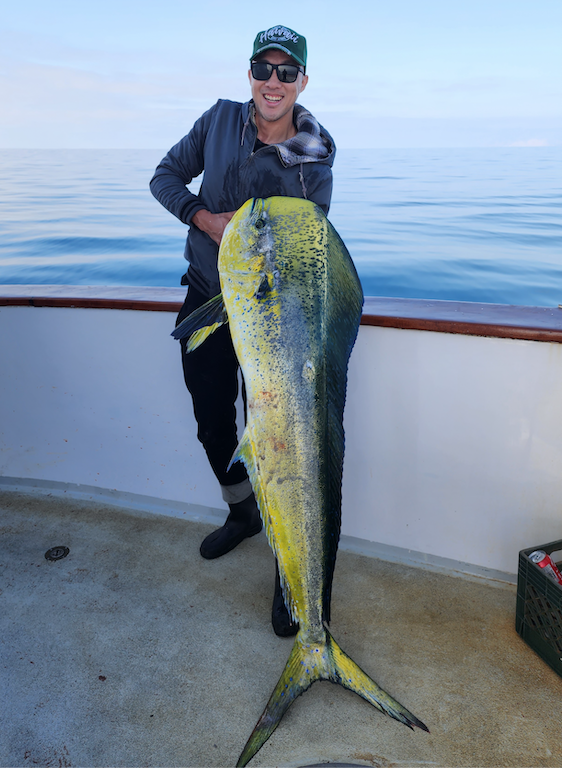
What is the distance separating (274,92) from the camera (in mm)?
1564

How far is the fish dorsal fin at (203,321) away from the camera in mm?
1318

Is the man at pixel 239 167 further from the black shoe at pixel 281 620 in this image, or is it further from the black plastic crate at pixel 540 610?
the black plastic crate at pixel 540 610

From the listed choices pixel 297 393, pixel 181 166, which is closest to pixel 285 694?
pixel 297 393

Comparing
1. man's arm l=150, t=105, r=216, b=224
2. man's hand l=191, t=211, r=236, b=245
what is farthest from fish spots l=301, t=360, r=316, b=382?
man's arm l=150, t=105, r=216, b=224

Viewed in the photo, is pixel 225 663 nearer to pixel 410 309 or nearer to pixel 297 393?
pixel 297 393

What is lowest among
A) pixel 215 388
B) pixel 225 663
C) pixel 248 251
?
pixel 225 663

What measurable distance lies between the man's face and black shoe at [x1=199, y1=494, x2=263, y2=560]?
54.6 inches

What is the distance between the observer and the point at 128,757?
1.34 m

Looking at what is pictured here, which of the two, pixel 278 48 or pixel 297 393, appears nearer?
pixel 297 393

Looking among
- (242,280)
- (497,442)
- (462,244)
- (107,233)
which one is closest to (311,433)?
(242,280)

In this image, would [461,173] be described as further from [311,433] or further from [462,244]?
[311,433]

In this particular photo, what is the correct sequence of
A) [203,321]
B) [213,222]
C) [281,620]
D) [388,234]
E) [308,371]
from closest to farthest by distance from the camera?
[308,371]
[203,321]
[213,222]
[281,620]
[388,234]

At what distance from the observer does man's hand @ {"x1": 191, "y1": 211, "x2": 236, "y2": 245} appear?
146 centimetres

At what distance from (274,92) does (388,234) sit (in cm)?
956
